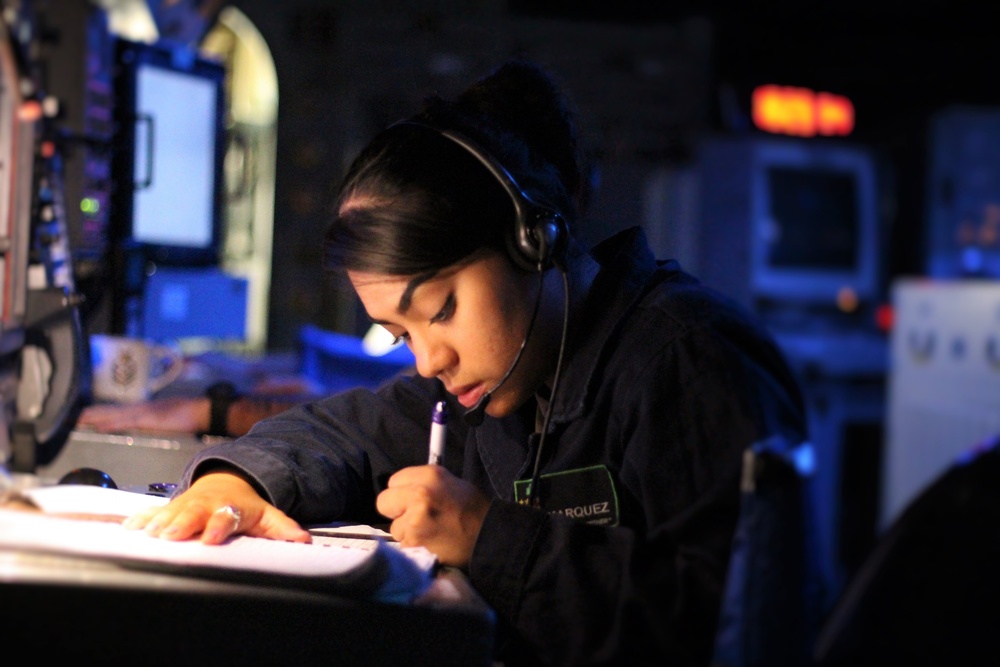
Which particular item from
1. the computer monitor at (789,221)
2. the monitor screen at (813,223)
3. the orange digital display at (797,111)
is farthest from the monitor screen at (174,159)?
the orange digital display at (797,111)

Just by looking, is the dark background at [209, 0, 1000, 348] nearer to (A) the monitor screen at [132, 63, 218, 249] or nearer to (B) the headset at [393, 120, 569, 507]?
(A) the monitor screen at [132, 63, 218, 249]

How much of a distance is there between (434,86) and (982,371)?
2.57m

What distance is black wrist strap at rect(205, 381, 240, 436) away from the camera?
132 centimetres

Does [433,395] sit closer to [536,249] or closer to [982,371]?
[536,249]

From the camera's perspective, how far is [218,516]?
32.0 inches

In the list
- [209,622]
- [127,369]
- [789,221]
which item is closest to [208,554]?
[209,622]

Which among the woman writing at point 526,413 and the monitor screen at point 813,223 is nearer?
the woman writing at point 526,413

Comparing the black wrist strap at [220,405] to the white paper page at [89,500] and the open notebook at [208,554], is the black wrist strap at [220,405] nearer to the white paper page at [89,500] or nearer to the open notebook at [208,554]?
the white paper page at [89,500]

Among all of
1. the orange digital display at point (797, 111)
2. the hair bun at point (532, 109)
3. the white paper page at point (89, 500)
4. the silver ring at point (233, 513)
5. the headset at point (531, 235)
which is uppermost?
the orange digital display at point (797, 111)

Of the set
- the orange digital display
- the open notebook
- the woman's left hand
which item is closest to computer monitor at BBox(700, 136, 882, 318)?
the orange digital display

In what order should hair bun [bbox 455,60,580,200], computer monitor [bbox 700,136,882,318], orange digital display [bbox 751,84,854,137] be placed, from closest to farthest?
1. hair bun [bbox 455,60,580,200]
2. computer monitor [bbox 700,136,882,318]
3. orange digital display [bbox 751,84,854,137]

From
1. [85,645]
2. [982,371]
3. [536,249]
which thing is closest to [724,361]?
[536,249]

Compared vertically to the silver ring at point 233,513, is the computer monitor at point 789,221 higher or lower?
higher

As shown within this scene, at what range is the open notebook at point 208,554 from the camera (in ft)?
2.03
